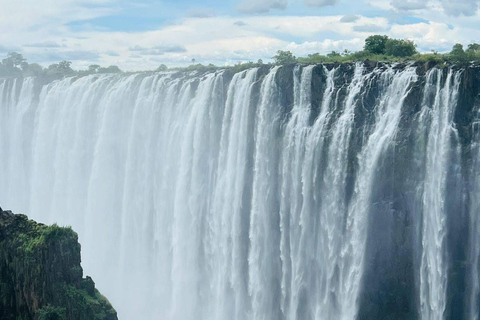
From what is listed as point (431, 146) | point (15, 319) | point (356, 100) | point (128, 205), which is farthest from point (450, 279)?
point (128, 205)

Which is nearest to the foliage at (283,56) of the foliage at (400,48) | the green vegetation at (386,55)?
the green vegetation at (386,55)

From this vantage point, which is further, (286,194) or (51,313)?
→ (286,194)

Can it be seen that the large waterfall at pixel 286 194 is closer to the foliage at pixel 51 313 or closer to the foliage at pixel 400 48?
the foliage at pixel 400 48

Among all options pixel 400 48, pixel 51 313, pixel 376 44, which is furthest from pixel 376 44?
pixel 51 313

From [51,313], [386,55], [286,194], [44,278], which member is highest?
[386,55]

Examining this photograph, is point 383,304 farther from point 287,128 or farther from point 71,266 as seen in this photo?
point 71,266

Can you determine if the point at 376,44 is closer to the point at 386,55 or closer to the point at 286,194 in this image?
the point at 386,55

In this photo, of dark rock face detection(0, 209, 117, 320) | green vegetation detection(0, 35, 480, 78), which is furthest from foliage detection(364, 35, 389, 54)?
dark rock face detection(0, 209, 117, 320)

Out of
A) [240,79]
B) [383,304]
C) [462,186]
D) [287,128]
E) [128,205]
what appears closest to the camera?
[462,186]
